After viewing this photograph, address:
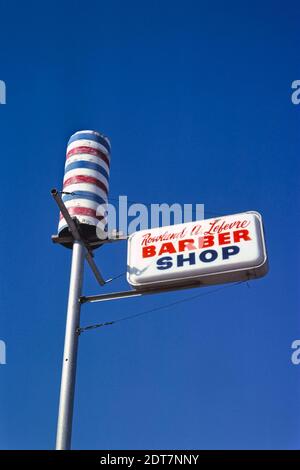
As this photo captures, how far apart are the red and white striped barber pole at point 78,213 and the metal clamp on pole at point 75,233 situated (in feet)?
0.36

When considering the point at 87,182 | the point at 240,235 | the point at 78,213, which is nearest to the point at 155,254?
the point at 240,235

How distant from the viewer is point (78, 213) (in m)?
14.2

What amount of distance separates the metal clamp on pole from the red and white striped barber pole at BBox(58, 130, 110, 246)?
21cm

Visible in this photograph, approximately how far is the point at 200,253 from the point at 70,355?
3.24 metres

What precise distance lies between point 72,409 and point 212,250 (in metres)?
4.07

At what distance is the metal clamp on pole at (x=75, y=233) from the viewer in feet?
43.4

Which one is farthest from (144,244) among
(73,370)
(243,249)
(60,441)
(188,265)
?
(60,441)

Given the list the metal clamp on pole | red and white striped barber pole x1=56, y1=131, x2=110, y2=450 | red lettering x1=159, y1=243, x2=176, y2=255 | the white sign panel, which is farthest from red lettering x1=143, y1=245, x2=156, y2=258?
the metal clamp on pole

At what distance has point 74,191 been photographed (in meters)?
14.6

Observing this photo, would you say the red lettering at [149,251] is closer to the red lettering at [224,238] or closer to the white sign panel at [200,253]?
the white sign panel at [200,253]
